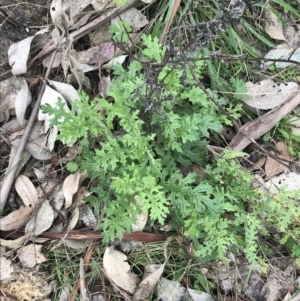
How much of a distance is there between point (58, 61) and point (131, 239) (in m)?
0.93

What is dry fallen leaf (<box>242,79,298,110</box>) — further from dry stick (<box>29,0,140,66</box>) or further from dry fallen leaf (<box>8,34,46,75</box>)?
dry fallen leaf (<box>8,34,46,75</box>)

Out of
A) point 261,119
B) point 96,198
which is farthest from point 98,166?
point 261,119

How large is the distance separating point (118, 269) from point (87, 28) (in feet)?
3.88

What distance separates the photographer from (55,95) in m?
2.31

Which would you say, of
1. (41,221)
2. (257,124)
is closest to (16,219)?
(41,221)

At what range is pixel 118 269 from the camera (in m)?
2.31

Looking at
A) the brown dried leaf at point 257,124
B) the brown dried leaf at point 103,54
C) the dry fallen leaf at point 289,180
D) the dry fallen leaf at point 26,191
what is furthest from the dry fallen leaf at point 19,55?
the dry fallen leaf at point 289,180

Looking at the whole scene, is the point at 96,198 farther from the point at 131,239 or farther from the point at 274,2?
the point at 274,2

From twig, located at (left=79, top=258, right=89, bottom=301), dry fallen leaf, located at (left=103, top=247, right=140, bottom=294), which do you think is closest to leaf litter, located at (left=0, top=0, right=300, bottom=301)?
dry fallen leaf, located at (left=103, top=247, right=140, bottom=294)

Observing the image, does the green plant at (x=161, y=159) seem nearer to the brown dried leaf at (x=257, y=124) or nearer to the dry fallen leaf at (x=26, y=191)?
the brown dried leaf at (x=257, y=124)

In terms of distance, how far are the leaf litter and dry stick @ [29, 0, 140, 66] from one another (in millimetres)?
26

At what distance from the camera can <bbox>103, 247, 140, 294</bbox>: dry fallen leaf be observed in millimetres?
2307

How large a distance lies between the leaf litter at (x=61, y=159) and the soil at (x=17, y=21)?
0.06 m

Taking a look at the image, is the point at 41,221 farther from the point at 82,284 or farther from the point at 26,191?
the point at 82,284
